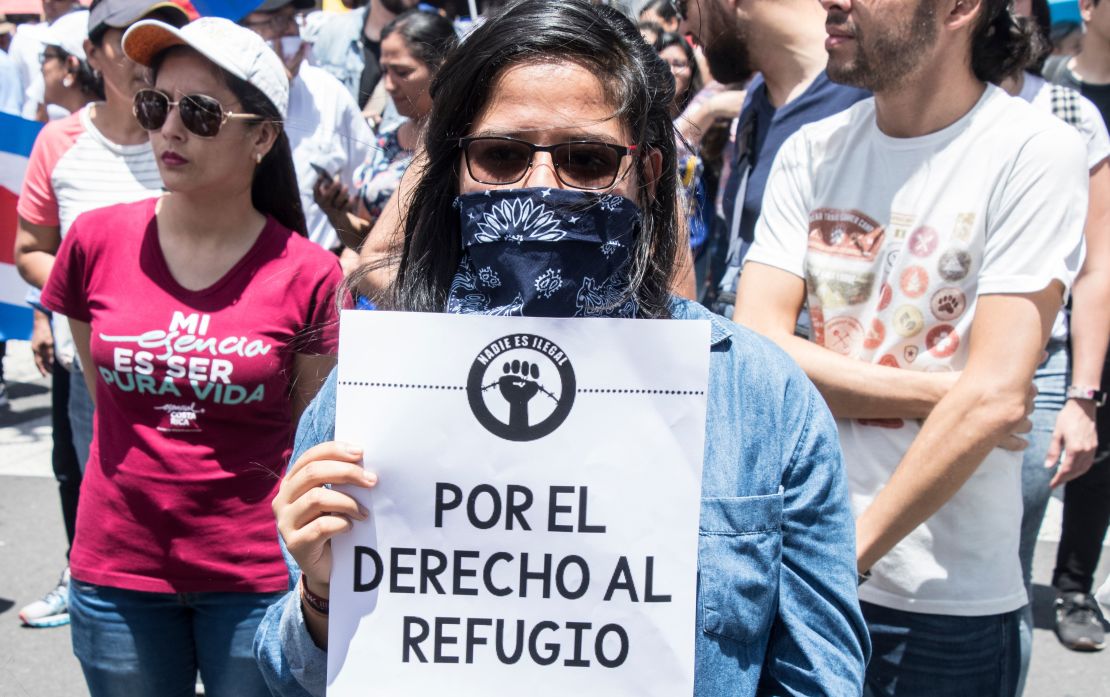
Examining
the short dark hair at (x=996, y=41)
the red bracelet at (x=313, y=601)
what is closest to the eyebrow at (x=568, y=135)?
the red bracelet at (x=313, y=601)

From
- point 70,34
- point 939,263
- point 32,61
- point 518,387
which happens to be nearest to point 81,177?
point 70,34

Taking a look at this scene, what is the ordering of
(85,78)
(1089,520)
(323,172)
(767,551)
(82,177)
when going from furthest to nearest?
(85,78)
(1089,520)
(323,172)
(82,177)
(767,551)

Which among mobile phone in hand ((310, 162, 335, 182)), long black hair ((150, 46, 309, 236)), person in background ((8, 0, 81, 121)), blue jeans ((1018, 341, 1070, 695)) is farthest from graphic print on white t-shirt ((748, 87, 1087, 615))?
person in background ((8, 0, 81, 121))

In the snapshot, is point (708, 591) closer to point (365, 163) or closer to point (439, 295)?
point (439, 295)

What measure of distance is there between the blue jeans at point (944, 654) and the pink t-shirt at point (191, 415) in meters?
1.34

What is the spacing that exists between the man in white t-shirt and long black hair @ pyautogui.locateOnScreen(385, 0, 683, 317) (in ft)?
2.43

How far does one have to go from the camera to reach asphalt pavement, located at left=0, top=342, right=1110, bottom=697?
14.8 ft

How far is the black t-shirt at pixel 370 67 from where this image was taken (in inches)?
280

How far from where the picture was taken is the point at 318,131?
4.84 meters

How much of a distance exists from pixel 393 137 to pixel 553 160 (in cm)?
337

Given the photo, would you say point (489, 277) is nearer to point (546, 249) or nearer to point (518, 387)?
point (546, 249)

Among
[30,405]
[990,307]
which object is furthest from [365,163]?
[30,405]

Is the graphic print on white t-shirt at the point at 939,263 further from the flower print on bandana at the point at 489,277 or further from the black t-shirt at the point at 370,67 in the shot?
the black t-shirt at the point at 370,67

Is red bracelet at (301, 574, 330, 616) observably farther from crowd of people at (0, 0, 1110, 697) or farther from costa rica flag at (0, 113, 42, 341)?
costa rica flag at (0, 113, 42, 341)
